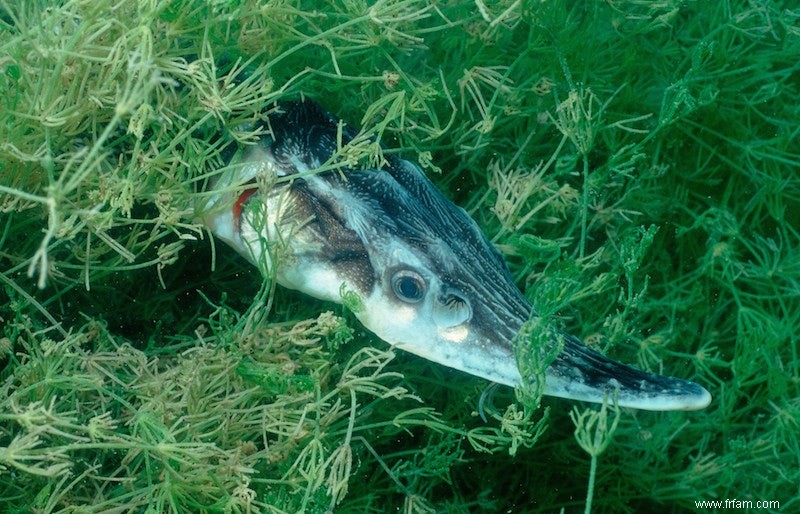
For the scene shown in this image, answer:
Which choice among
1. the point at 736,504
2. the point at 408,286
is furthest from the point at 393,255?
the point at 736,504

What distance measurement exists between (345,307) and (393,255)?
283 mm

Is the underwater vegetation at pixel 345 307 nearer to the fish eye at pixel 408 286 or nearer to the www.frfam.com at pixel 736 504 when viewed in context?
the www.frfam.com at pixel 736 504

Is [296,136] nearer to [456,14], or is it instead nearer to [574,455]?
[456,14]

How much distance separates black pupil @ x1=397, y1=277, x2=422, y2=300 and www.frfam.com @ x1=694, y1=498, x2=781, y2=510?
6.37ft

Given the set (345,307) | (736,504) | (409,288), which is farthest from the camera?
(736,504)

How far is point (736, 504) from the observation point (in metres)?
3.65

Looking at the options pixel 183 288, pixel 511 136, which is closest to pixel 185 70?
pixel 183 288

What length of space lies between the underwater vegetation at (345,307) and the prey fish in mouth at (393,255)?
0.44 ft

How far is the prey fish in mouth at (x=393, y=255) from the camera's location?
2393mm

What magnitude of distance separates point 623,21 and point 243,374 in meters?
2.65

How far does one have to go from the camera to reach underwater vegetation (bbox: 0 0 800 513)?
2.20m

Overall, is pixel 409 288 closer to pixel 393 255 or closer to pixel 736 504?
pixel 393 255

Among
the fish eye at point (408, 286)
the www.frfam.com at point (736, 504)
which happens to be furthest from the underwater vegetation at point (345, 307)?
the fish eye at point (408, 286)

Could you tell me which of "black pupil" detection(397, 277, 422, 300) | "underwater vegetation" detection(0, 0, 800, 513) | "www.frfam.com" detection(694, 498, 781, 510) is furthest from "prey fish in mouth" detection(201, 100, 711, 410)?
"www.frfam.com" detection(694, 498, 781, 510)
